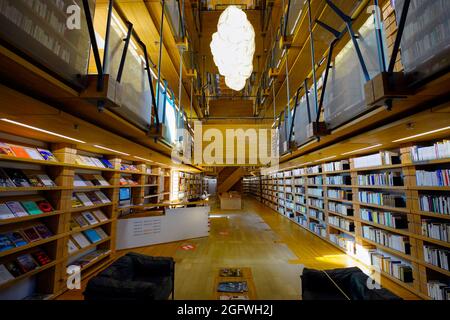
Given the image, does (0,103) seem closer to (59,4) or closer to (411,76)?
(59,4)

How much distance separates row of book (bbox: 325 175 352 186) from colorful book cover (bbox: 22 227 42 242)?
587 cm

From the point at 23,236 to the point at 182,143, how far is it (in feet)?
8.98

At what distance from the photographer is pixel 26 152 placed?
2.76m

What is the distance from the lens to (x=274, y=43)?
5.33 m

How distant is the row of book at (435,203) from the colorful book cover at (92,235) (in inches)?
221

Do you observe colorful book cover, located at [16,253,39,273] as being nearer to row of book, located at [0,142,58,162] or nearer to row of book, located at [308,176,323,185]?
row of book, located at [0,142,58,162]

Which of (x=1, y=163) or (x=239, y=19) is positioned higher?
(x=239, y=19)

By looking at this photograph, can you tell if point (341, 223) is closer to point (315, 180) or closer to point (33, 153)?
point (315, 180)

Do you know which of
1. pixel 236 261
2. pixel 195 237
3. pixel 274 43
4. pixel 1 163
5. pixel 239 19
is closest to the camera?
pixel 239 19

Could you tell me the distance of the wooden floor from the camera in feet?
10.5

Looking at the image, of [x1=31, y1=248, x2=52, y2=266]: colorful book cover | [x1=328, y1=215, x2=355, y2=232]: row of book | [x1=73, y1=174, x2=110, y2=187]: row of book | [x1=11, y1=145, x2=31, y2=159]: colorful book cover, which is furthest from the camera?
[x1=328, y1=215, x2=355, y2=232]: row of book

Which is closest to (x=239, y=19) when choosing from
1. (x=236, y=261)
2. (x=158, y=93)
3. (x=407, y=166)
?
(x=158, y=93)

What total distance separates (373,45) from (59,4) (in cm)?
233

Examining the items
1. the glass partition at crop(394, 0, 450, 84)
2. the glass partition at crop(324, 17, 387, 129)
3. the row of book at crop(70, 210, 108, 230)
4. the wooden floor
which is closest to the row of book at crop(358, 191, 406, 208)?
the wooden floor
